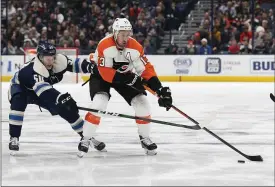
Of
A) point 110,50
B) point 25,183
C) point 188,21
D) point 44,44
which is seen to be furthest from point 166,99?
point 188,21

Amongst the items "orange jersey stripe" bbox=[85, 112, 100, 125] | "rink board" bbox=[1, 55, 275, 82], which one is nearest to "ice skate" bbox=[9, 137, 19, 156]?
"orange jersey stripe" bbox=[85, 112, 100, 125]

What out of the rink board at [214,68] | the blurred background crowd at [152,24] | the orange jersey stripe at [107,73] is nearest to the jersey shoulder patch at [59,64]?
the orange jersey stripe at [107,73]

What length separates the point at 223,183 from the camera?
4.27m

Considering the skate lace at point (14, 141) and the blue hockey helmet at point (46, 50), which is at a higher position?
the blue hockey helmet at point (46, 50)

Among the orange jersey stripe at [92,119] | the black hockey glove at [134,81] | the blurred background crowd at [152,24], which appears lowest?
the blurred background crowd at [152,24]

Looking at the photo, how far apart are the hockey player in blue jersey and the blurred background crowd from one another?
10.0 meters

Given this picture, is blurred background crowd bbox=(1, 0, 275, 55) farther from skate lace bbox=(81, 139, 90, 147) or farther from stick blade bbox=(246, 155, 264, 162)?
stick blade bbox=(246, 155, 264, 162)

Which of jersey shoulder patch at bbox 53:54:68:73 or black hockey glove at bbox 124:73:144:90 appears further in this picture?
jersey shoulder patch at bbox 53:54:68:73

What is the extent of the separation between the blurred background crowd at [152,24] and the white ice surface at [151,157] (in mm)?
6419

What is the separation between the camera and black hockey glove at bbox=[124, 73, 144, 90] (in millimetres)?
5406

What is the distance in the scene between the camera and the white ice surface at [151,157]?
4449mm

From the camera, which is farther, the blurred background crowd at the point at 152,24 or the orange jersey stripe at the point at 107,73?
the blurred background crowd at the point at 152,24

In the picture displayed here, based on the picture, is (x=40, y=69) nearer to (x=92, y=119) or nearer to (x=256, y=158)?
(x=92, y=119)

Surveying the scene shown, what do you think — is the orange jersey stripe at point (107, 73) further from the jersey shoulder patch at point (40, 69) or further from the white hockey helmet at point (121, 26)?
the jersey shoulder patch at point (40, 69)
